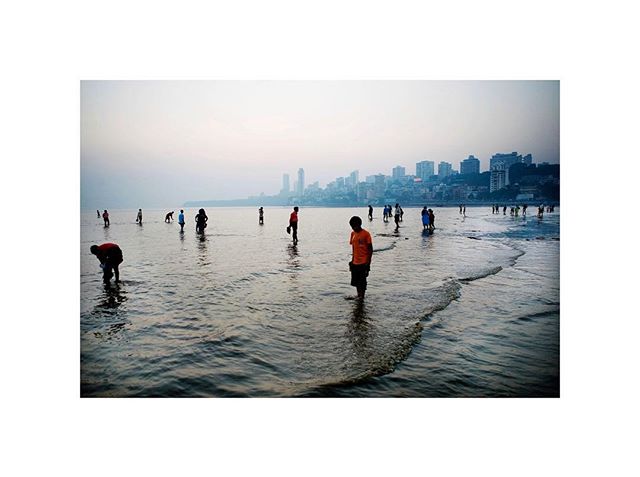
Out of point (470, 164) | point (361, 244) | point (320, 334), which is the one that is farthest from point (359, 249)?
point (470, 164)

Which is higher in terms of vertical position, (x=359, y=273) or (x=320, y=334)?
(x=359, y=273)

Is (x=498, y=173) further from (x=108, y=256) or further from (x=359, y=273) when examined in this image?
(x=108, y=256)

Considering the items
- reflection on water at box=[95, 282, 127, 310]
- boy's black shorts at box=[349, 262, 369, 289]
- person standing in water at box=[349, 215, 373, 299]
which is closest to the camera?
person standing in water at box=[349, 215, 373, 299]

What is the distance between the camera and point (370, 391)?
15.5 feet

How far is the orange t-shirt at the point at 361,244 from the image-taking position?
7.75m

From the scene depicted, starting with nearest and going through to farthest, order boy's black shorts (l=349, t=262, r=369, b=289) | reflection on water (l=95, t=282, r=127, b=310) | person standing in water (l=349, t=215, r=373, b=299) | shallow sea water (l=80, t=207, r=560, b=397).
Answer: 1. shallow sea water (l=80, t=207, r=560, b=397)
2. person standing in water (l=349, t=215, r=373, b=299)
3. boy's black shorts (l=349, t=262, r=369, b=289)
4. reflection on water (l=95, t=282, r=127, b=310)

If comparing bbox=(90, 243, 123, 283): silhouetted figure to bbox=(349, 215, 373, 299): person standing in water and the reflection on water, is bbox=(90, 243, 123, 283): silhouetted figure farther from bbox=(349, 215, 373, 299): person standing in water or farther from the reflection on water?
bbox=(349, 215, 373, 299): person standing in water

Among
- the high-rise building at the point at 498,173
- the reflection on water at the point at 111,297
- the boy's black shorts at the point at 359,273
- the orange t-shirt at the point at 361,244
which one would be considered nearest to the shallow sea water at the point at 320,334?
the reflection on water at the point at 111,297

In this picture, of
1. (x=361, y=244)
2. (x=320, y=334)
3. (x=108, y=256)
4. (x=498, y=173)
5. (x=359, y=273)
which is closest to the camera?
(x=320, y=334)

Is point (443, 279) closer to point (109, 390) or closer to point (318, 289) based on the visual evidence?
point (318, 289)

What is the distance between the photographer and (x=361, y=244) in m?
7.79

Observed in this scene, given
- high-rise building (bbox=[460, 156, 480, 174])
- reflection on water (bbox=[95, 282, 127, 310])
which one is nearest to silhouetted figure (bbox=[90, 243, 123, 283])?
reflection on water (bbox=[95, 282, 127, 310])

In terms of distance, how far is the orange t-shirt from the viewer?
7.75 metres

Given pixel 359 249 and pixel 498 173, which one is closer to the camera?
pixel 359 249
